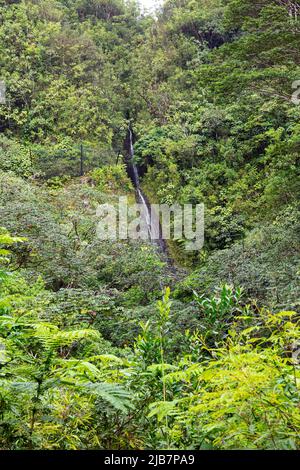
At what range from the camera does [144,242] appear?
12352 mm

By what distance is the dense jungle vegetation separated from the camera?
57.7 inches

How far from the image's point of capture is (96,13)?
96.8 feet

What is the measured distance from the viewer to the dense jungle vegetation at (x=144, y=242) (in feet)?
4.81

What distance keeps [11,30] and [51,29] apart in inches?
89.1

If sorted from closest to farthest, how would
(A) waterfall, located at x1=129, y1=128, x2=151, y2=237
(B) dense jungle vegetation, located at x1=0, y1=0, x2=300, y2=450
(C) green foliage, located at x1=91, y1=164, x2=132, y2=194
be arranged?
(B) dense jungle vegetation, located at x1=0, y1=0, x2=300, y2=450, (A) waterfall, located at x1=129, y1=128, x2=151, y2=237, (C) green foliage, located at x1=91, y1=164, x2=132, y2=194

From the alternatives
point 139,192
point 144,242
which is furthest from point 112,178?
point 144,242

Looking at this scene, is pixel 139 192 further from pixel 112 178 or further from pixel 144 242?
pixel 144 242

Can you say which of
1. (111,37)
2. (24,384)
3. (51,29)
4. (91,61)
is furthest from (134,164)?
(24,384)

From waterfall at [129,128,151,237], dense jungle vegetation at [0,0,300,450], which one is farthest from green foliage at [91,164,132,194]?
waterfall at [129,128,151,237]

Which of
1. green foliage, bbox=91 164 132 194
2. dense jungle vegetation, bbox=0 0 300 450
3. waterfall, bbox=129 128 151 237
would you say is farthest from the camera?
green foliage, bbox=91 164 132 194

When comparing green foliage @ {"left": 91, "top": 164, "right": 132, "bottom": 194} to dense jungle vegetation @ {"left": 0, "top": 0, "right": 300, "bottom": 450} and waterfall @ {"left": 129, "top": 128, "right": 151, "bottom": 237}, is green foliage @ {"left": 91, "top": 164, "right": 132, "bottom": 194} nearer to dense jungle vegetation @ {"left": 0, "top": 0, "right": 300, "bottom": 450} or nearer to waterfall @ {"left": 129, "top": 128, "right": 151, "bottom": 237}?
dense jungle vegetation @ {"left": 0, "top": 0, "right": 300, "bottom": 450}

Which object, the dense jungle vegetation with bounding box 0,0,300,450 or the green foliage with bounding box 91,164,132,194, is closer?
the dense jungle vegetation with bounding box 0,0,300,450

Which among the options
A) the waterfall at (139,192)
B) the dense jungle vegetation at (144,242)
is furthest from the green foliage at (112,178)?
the waterfall at (139,192)

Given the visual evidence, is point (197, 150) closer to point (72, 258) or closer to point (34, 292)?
point (72, 258)
